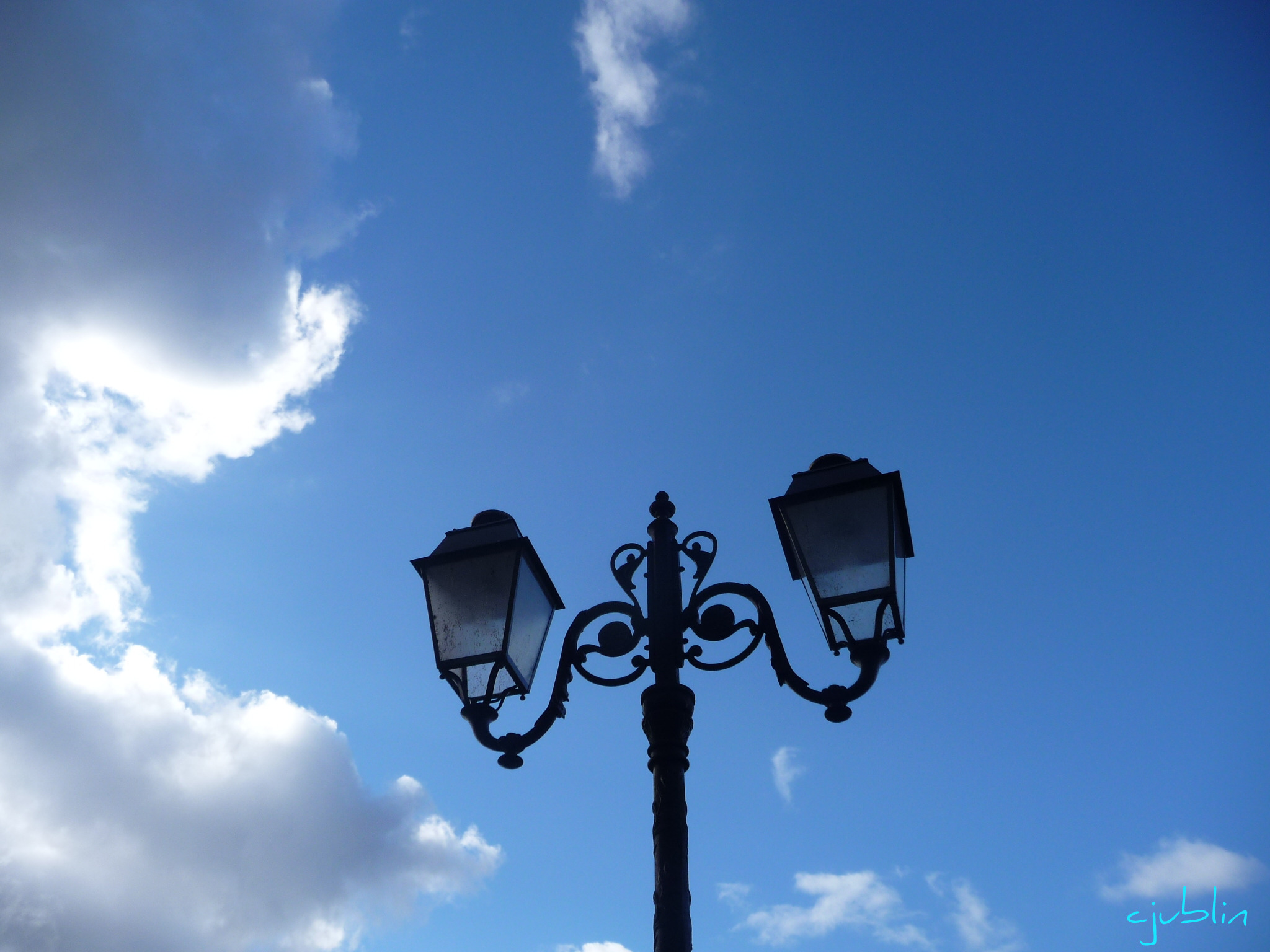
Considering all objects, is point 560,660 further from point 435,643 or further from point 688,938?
point 688,938

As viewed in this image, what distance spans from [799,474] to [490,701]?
197 centimetres

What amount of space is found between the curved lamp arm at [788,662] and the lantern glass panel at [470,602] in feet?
3.16

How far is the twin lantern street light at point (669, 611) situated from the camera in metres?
4.38

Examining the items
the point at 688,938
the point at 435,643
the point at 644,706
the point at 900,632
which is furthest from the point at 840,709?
the point at 435,643

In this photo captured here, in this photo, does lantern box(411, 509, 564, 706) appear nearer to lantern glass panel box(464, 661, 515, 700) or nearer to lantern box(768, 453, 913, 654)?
lantern glass panel box(464, 661, 515, 700)

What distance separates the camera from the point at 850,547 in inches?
180

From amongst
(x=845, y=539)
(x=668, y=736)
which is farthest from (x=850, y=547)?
(x=668, y=736)

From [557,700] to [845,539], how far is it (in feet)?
5.44

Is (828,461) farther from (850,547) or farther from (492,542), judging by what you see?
(492,542)

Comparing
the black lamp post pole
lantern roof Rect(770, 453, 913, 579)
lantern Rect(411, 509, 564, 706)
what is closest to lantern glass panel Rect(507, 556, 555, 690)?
lantern Rect(411, 509, 564, 706)

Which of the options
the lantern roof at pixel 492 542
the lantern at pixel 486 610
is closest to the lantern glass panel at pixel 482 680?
the lantern at pixel 486 610

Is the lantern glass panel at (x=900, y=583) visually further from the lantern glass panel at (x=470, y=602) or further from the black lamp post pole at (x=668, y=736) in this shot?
the lantern glass panel at (x=470, y=602)

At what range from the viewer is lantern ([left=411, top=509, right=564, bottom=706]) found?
15.6 ft

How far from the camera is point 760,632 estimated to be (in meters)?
4.67
